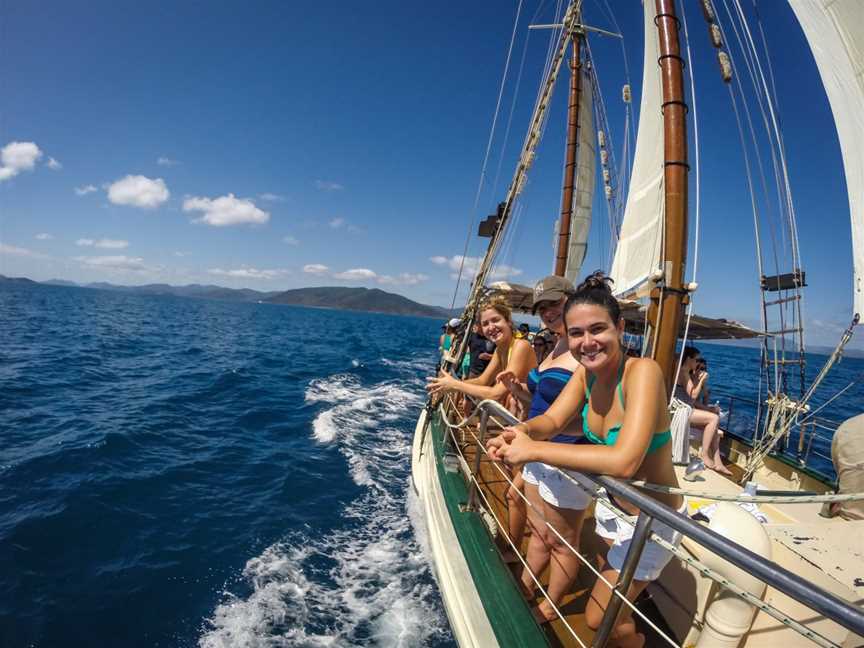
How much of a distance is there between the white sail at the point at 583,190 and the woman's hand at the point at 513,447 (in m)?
10.2

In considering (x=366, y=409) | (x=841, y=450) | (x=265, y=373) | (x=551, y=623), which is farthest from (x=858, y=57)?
(x=265, y=373)

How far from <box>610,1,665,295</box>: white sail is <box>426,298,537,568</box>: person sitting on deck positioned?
2.88 m

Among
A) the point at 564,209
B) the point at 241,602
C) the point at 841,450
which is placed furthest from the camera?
the point at 564,209

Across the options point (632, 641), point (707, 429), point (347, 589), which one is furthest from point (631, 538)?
point (707, 429)

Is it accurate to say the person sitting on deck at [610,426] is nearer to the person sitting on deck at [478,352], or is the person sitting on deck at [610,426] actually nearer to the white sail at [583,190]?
the person sitting on deck at [478,352]

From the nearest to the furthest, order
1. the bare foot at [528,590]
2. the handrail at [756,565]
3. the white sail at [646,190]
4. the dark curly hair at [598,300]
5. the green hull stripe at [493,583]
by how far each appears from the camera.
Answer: the handrail at [756,565] → the dark curly hair at [598,300] → the green hull stripe at [493,583] → the bare foot at [528,590] → the white sail at [646,190]

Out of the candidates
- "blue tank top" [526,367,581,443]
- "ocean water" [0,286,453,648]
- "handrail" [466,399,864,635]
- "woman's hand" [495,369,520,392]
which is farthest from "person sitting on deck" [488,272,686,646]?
"ocean water" [0,286,453,648]

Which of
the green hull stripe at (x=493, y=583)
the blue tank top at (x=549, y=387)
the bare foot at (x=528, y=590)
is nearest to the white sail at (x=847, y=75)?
the blue tank top at (x=549, y=387)

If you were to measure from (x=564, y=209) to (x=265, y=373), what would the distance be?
14.2 meters

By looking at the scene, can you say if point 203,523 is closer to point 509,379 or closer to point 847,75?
point 509,379

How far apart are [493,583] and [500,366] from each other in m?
1.78

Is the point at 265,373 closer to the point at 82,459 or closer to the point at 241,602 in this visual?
the point at 82,459

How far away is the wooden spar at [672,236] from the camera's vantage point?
4.37 m

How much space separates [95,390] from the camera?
12273mm
